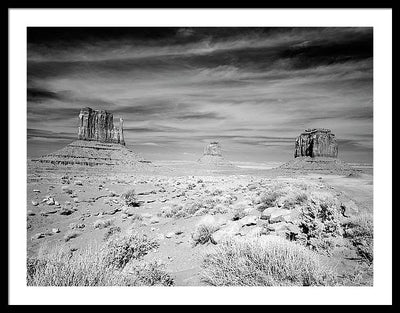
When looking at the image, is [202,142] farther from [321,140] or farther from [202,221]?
[321,140]

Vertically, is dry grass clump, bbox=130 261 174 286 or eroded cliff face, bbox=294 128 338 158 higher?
eroded cliff face, bbox=294 128 338 158

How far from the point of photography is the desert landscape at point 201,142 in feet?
12.1

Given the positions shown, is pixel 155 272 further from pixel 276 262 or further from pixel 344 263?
pixel 344 263

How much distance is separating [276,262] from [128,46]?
332 cm

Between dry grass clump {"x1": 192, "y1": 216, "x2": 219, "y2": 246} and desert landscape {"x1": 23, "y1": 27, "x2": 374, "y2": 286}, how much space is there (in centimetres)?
1

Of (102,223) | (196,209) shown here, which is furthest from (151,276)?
(196,209)

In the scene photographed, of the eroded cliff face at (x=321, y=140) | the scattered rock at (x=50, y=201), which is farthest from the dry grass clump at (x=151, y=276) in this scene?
the eroded cliff face at (x=321, y=140)

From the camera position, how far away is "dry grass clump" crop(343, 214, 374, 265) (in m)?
3.53

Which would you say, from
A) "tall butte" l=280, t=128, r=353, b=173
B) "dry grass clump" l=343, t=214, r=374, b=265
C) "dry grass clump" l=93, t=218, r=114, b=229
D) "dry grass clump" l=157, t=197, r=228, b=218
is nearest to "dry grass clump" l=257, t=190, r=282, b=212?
"tall butte" l=280, t=128, r=353, b=173

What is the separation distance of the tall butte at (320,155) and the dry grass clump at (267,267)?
148 centimetres

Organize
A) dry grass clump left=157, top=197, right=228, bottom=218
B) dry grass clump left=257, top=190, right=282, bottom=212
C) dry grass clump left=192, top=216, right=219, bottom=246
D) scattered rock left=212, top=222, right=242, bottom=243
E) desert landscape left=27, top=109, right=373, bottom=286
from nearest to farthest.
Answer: desert landscape left=27, top=109, right=373, bottom=286 < scattered rock left=212, top=222, right=242, bottom=243 < dry grass clump left=192, top=216, right=219, bottom=246 < dry grass clump left=257, top=190, right=282, bottom=212 < dry grass clump left=157, top=197, right=228, bottom=218

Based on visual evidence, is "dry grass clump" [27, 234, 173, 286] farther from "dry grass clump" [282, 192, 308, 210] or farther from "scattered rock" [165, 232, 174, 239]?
"dry grass clump" [282, 192, 308, 210]

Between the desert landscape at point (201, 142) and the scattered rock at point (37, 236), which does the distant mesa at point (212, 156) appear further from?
the scattered rock at point (37, 236)

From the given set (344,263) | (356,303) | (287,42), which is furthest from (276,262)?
(287,42)
